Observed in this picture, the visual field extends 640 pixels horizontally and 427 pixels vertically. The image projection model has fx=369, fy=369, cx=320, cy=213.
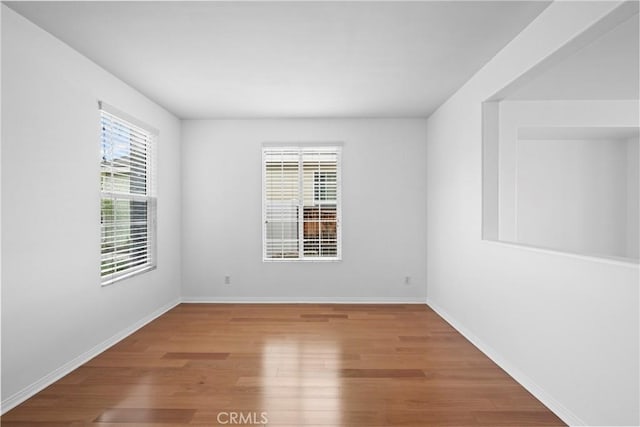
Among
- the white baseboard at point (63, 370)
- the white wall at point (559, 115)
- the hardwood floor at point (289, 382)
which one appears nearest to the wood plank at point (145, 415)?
the hardwood floor at point (289, 382)

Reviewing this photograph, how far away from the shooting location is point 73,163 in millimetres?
3098

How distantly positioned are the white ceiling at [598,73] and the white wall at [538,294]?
1.28 ft

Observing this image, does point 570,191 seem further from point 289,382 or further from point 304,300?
point 289,382

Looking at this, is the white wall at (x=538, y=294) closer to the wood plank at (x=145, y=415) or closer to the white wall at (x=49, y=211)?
the wood plank at (x=145, y=415)

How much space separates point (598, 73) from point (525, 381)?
9.83 ft

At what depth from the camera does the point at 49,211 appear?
9.23ft

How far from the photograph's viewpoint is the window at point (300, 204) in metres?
5.46

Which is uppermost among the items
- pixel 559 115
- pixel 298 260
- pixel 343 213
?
pixel 559 115

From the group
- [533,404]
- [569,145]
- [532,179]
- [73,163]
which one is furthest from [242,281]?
[569,145]

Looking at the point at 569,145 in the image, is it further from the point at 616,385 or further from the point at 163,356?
the point at 163,356

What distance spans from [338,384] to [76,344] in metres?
2.24

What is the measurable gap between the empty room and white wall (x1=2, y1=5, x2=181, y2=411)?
0.07ft

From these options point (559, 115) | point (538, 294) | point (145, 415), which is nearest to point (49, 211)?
point (145, 415)

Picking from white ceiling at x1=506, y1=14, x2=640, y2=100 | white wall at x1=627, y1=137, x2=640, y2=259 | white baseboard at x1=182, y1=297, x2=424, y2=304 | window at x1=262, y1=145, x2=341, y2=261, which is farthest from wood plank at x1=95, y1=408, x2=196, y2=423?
white wall at x1=627, y1=137, x2=640, y2=259
